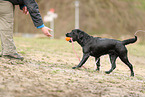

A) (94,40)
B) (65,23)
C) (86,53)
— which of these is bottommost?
(86,53)

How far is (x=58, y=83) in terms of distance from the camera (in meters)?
3.77

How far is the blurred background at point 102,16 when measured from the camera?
47719 mm

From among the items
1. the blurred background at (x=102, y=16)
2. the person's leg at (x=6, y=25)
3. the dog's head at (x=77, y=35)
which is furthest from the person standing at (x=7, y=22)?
the blurred background at (x=102, y=16)

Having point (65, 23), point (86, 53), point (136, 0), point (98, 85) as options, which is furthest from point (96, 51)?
point (136, 0)

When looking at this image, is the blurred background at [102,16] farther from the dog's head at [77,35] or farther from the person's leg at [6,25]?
the person's leg at [6,25]

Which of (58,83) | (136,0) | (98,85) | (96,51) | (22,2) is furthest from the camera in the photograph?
(136,0)

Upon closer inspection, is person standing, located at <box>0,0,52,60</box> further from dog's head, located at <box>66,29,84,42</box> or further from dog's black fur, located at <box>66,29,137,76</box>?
dog's black fur, located at <box>66,29,137,76</box>

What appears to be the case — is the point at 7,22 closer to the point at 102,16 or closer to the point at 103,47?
the point at 103,47

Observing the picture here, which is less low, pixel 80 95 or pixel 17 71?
pixel 17 71

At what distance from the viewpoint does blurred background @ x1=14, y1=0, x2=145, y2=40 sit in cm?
4772

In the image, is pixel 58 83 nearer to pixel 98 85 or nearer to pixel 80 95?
pixel 80 95

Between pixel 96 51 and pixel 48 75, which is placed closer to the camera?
pixel 48 75

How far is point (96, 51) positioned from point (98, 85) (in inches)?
70.4

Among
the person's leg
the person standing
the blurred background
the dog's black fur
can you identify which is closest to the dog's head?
the dog's black fur
